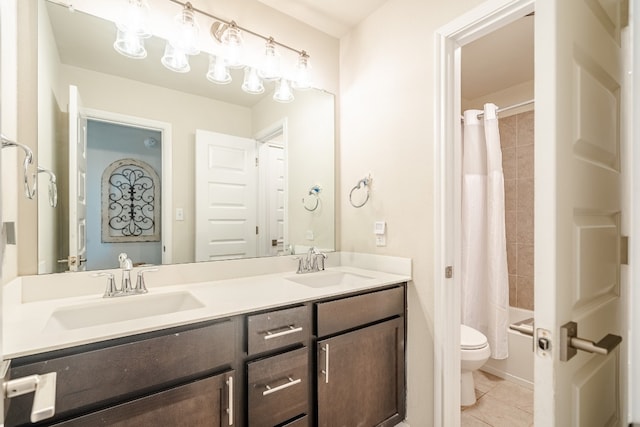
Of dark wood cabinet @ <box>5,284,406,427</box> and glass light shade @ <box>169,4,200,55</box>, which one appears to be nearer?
dark wood cabinet @ <box>5,284,406,427</box>

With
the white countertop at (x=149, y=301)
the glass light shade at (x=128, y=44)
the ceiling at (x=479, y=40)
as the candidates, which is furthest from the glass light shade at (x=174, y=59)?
the white countertop at (x=149, y=301)

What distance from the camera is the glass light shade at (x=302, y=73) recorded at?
76.5 inches

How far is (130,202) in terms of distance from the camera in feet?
4.80

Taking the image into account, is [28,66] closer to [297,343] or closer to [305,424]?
[297,343]

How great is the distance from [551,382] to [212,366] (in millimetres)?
961

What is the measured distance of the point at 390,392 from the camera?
1.58 metres

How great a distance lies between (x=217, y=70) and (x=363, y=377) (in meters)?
1.77

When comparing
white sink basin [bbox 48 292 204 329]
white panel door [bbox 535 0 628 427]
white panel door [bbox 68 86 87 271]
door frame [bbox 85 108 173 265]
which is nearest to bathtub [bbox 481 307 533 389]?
white panel door [bbox 535 0 628 427]

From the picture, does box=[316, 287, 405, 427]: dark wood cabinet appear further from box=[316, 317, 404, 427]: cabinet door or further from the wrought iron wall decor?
the wrought iron wall decor

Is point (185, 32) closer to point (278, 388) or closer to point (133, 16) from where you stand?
point (133, 16)

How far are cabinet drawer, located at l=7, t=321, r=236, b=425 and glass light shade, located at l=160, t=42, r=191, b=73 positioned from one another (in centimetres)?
129

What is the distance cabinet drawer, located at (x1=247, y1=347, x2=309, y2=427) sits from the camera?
44.3 inches

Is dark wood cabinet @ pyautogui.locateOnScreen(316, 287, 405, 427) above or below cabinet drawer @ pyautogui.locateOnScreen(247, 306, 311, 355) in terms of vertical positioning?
below

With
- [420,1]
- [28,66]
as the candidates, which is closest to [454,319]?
[420,1]
